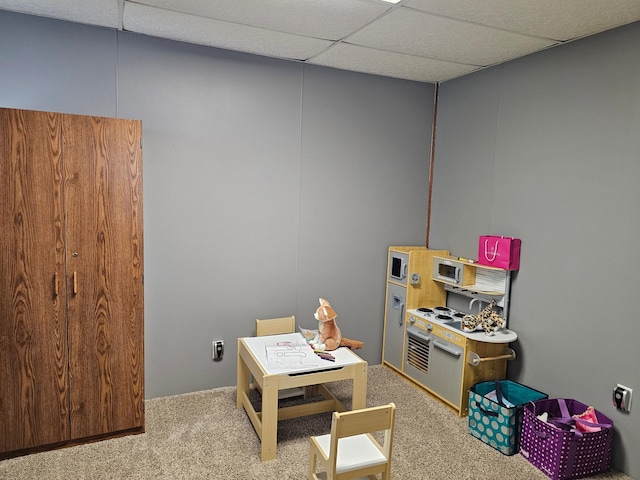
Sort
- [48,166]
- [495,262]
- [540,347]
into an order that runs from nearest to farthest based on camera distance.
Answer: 1. [48,166]
2. [540,347]
3. [495,262]

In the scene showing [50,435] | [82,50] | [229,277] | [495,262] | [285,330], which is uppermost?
[82,50]

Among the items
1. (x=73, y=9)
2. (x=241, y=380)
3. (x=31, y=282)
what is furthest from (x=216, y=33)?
(x=241, y=380)

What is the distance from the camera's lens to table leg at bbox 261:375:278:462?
2.55m

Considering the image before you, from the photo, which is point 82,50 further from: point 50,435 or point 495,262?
point 495,262

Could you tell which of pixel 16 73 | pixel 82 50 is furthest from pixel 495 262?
pixel 16 73

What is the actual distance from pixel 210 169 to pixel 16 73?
4.28ft

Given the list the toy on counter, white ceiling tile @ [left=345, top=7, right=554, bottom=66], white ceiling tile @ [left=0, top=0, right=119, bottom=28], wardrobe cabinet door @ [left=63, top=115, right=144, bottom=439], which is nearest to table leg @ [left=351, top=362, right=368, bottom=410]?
the toy on counter

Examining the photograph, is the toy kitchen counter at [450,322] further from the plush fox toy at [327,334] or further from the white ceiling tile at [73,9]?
the white ceiling tile at [73,9]

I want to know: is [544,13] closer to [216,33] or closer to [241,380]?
[216,33]

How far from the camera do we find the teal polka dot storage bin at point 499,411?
2717 millimetres

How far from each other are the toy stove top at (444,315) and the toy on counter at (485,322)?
0.12 m

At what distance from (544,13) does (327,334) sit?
7.57 feet

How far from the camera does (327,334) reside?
3.01 metres

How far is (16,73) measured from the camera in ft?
8.85
